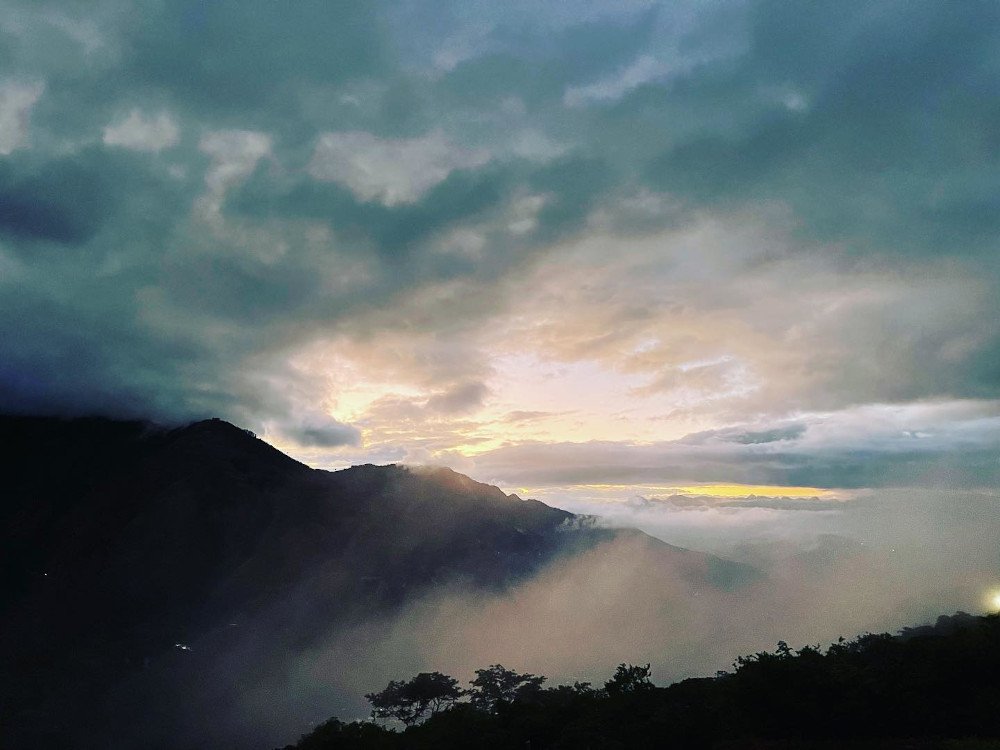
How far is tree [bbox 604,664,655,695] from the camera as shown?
51969mm

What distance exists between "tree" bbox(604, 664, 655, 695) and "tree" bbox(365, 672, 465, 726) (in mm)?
73002

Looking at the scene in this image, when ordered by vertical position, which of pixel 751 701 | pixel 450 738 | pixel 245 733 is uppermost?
pixel 751 701

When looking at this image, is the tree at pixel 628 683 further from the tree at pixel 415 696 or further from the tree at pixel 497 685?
the tree at pixel 415 696

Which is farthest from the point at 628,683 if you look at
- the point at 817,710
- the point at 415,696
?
the point at 415,696

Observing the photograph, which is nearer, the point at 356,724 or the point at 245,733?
the point at 356,724

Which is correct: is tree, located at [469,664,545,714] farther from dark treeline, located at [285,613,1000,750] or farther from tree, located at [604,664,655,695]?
dark treeline, located at [285,613,1000,750]

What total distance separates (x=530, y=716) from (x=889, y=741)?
878 inches

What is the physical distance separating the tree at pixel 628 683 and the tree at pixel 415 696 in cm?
7300

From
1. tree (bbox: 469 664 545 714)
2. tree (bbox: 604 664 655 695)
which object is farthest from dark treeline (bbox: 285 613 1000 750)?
tree (bbox: 469 664 545 714)

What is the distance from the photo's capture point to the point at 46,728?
17025cm

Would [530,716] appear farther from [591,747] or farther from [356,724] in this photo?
[356,724]

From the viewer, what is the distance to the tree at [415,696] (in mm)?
120938

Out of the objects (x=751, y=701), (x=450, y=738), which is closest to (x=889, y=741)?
(x=751, y=701)

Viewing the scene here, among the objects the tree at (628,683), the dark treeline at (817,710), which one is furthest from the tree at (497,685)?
the dark treeline at (817,710)
